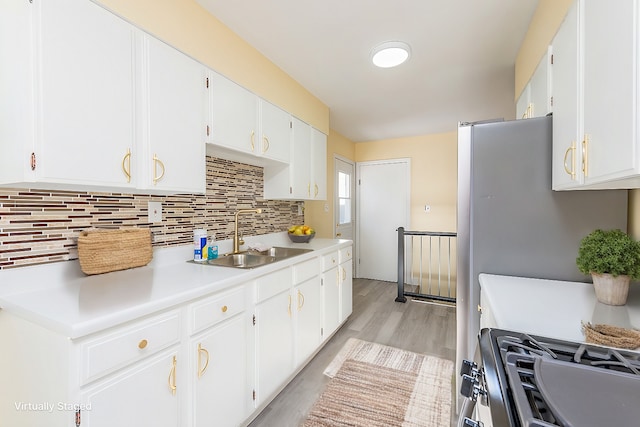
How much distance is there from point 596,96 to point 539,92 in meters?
0.78

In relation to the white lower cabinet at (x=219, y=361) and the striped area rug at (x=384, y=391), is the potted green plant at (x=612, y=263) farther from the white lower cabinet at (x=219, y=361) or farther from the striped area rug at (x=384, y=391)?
the white lower cabinet at (x=219, y=361)

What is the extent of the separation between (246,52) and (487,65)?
1912 mm

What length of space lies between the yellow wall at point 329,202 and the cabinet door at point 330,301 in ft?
3.34

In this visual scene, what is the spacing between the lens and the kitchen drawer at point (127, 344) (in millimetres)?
873

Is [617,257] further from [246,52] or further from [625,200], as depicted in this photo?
[246,52]

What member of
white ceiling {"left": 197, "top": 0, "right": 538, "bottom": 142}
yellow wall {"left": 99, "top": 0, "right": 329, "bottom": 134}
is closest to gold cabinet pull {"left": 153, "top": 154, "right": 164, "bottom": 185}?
yellow wall {"left": 99, "top": 0, "right": 329, "bottom": 134}

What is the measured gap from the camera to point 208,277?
1.41m

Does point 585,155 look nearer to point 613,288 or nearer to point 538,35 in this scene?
point 613,288

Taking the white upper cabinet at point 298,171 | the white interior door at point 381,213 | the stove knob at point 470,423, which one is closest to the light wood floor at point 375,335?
the white interior door at point 381,213

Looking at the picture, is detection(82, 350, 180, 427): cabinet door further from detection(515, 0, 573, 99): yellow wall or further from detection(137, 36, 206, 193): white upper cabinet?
detection(515, 0, 573, 99): yellow wall

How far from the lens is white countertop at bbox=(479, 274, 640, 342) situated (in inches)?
37.2

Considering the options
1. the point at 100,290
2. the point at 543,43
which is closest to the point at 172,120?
the point at 100,290

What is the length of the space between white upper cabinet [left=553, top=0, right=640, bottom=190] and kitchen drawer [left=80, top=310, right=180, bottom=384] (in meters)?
1.53

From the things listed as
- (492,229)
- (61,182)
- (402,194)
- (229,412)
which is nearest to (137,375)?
(229,412)
